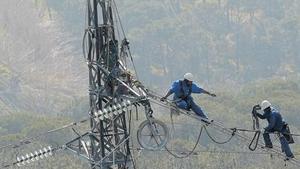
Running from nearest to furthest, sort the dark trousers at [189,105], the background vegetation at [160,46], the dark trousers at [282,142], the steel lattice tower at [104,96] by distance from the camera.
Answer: the dark trousers at [282,142], the steel lattice tower at [104,96], the dark trousers at [189,105], the background vegetation at [160,46]

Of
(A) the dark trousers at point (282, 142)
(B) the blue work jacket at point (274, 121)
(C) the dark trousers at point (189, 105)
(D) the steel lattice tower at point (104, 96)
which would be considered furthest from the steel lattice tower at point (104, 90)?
(B) the blue work jacket at point (274, 121)

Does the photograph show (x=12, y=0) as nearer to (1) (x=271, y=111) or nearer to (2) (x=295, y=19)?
(2) (x=295, y=19)

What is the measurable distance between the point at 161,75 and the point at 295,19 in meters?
42.3

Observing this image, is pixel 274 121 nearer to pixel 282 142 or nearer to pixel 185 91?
pixel 282 142

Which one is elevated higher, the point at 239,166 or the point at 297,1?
the point at 297,1

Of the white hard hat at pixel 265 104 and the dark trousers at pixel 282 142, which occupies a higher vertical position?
the white hard hat at pixel 265 104

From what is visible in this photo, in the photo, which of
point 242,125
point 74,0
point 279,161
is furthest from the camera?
point 74,0

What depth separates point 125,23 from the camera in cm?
16900

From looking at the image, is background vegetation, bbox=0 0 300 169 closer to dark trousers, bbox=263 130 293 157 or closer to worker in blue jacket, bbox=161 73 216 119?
worker in blue jacket, bbox=161 73 216 119

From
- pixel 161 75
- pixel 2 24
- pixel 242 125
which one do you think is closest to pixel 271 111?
pixel 242 125

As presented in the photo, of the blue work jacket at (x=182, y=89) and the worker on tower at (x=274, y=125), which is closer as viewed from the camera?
the worker on tower at (x=274, y=125)

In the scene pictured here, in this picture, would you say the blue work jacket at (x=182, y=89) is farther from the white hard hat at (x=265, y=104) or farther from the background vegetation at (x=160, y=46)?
the background vegetation at (x=160, y=46)

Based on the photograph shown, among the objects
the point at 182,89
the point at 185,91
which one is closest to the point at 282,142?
the point at 185,91

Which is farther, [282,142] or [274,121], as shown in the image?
[282,142]
